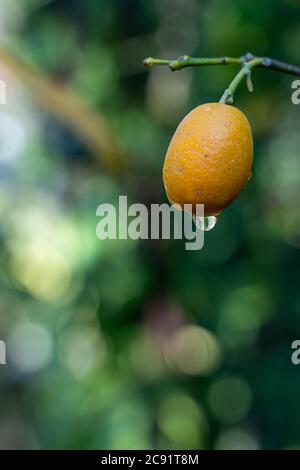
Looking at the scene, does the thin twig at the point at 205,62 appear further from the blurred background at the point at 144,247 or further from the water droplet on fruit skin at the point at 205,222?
the blurred background at the point at 144,247

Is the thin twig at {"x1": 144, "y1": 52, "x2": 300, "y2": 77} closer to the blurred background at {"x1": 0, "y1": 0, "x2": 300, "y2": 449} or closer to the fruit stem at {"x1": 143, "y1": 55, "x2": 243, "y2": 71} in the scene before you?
the fruit stem at {"x1": 143, "y1": 55, "x2": 243, "y2": 71}

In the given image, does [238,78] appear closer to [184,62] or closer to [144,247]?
[184,62]

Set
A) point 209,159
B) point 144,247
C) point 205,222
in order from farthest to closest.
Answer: point 144,247 < point 205,222 < point 209,159

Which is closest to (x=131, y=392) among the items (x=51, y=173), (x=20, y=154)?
(x=51, y=173)

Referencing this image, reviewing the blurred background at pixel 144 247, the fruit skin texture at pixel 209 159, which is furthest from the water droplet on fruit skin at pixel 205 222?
the blurred background at pixel 144 247

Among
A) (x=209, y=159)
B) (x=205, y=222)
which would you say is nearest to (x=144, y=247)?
(x=205, y=222)

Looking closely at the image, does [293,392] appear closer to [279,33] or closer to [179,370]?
[179,370]
